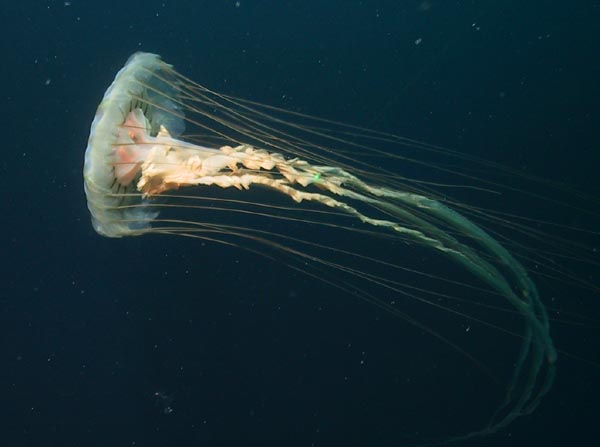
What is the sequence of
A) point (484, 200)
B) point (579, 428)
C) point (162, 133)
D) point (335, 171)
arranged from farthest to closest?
point (579, 428)
point (484, 200)
point (162, 133)
point (335, 171)

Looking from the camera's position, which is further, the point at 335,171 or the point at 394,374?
the point at 394,374

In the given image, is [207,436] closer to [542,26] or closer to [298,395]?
[298,395]

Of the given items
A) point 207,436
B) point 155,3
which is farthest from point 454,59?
point 207,436

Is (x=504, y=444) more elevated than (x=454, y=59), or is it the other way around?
(x=454, y=59)

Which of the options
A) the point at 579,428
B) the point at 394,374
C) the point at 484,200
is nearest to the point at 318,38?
the point at 484,200

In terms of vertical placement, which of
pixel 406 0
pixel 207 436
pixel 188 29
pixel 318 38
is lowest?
pixel 207 436

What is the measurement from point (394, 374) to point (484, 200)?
283cm

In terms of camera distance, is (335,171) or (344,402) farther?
(344,402)

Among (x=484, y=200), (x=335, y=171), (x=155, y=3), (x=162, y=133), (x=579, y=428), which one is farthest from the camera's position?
(x=579, y=428)

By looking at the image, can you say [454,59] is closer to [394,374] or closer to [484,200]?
[484,200]

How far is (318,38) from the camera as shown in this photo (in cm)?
694

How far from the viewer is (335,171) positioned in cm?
343

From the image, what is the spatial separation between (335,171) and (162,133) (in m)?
1.32

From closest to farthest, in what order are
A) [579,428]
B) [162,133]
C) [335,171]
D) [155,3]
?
1. [335,171]
2. [162,133]
3. [155,3]
4. [579,428]
